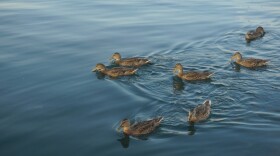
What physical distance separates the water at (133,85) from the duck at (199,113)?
0.23m

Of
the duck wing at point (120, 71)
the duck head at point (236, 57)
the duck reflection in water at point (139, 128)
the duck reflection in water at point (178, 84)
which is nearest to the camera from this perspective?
the duck reflection in water at point (139, 128)

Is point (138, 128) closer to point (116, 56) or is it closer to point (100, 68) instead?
point (100, 68)

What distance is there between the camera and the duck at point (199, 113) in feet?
45.2

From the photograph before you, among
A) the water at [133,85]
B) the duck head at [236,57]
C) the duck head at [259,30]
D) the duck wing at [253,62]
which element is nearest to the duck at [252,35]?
the duck head at [259,30]

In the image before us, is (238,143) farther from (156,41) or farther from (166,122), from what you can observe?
(156,41)

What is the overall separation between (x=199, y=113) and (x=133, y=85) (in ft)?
12.3

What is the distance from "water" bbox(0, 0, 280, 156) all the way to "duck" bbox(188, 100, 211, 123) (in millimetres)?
232

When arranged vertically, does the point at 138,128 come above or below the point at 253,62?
below

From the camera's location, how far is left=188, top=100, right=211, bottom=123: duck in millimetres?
13781

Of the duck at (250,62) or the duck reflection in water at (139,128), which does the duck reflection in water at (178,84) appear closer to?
the duck at (250,62)

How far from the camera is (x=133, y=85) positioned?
666 inches

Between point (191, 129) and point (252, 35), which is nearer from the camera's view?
point (191, 129)

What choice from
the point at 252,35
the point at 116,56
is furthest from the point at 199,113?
the point at 252,35

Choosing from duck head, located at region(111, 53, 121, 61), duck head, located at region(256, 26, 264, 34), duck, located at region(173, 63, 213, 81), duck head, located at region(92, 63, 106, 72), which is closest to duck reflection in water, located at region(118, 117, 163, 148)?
duck, located at region(173, 63, 213, 81)
